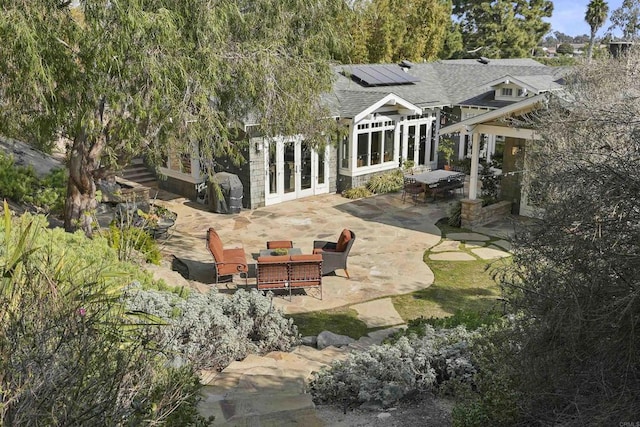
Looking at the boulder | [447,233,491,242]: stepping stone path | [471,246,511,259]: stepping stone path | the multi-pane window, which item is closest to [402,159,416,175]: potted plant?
the multi-pane window

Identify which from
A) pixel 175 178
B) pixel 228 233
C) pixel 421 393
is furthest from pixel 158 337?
pixel 175 178

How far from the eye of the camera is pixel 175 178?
64.8 ft

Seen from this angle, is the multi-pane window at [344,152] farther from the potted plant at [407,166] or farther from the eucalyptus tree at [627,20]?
the eucalyptus tree at [627,20]

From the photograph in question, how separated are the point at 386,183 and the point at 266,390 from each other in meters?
14.4

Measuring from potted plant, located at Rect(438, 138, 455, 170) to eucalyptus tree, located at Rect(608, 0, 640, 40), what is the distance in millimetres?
8635

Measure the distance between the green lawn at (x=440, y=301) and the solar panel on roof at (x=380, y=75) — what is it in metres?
11.1

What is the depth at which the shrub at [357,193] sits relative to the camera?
1919cm

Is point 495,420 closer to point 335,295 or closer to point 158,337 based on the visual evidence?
point 158,337

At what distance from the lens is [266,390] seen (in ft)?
20.1

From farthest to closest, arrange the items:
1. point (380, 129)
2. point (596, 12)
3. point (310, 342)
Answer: point (596, 12), point (380, 129), point (310, 342)

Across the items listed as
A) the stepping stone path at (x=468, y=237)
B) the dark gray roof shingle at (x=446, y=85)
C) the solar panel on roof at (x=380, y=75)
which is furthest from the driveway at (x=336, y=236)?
the solar panel on roof at (x=380, y=75)

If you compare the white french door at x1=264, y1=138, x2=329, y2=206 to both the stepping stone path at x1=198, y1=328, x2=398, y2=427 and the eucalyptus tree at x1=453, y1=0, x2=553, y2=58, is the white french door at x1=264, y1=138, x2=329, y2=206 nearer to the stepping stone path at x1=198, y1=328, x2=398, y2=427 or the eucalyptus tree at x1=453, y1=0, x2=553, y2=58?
the stepping stone path at x1=198, y1=328, x2=398, y2=427

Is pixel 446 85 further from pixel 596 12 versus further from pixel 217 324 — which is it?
pixel 217 324

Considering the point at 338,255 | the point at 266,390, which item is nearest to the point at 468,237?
the point at 338,255
